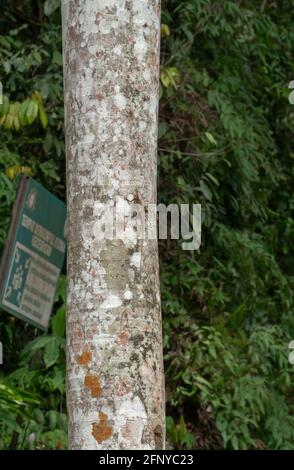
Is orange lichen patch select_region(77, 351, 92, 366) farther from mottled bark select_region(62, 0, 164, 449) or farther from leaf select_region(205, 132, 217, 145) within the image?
leaf select_region(205, 132, 217, 145)

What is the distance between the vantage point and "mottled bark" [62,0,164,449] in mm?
2910

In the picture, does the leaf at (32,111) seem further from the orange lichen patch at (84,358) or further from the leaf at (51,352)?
the orange lichen patch at (84,358)

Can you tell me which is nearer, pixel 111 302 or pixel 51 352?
pixel 111 302

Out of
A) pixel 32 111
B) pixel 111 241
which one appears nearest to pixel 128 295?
pixel 111 241

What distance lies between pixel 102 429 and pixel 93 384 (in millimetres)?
123

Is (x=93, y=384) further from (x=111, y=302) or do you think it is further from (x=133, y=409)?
(x=111, y=302)

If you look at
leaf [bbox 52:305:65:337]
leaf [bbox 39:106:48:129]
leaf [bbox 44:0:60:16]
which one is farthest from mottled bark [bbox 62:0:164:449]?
leaf [bbox 44:0:60:16]

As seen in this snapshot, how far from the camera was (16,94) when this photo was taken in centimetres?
641

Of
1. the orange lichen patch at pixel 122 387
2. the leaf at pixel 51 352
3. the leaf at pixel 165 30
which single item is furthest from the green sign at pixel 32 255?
the leaf at pixel 165 30

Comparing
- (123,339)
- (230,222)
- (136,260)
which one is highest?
(230,222)

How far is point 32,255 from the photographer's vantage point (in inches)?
187

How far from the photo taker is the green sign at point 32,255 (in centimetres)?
456

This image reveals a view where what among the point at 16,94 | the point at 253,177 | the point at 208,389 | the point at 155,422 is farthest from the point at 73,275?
the point at 253,177

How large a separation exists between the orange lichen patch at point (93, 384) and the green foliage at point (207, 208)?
7.90ft
